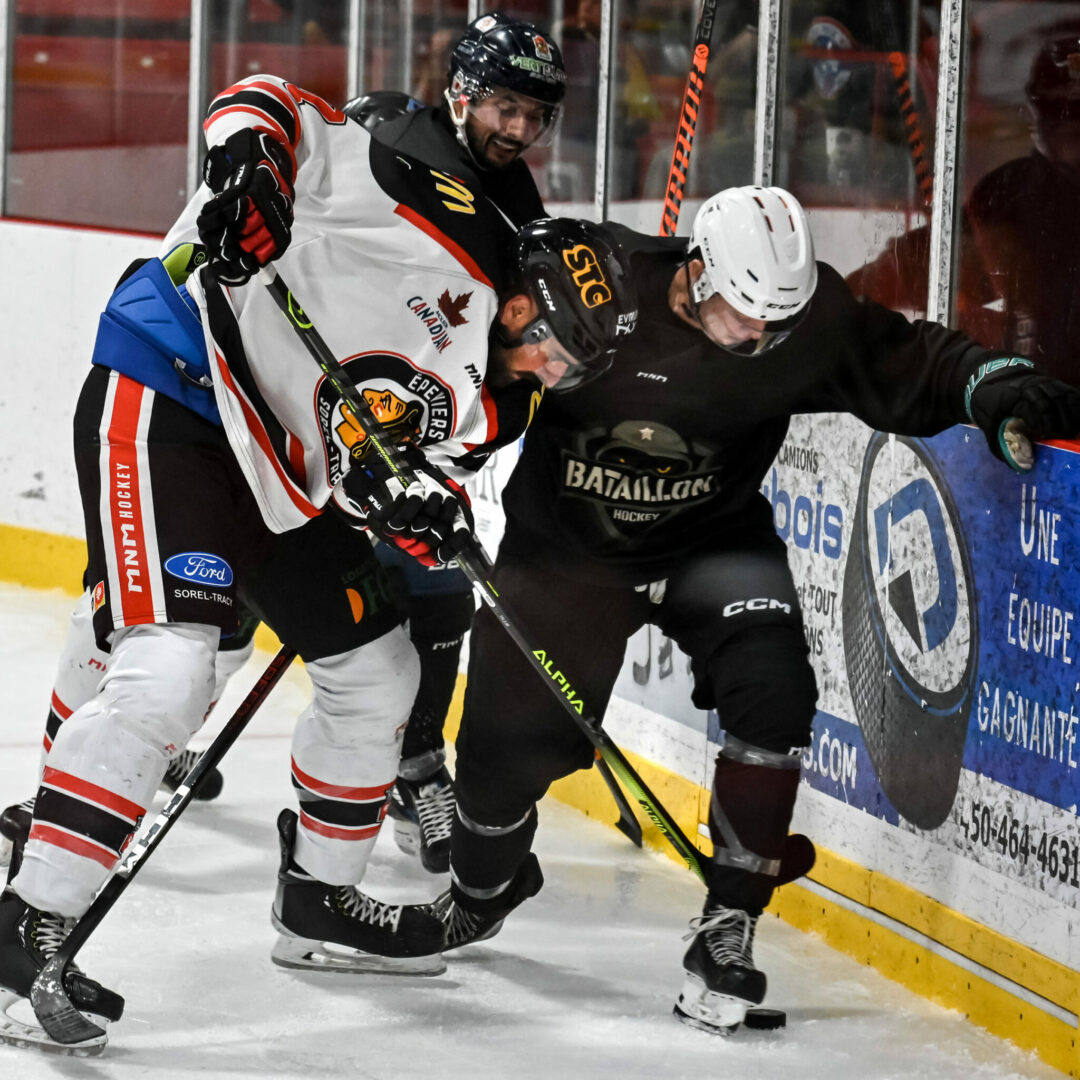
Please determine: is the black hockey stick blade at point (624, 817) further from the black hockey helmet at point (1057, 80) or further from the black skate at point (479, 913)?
the black hockey helmet at point (1057, 80)

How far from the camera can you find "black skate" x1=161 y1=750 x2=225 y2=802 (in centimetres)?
341

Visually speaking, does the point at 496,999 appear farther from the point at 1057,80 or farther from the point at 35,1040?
the point at 1057,80

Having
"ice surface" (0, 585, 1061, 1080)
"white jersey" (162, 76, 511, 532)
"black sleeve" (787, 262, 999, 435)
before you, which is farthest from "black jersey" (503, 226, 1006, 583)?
"ice surface" (0, 585, 1061, 1080)

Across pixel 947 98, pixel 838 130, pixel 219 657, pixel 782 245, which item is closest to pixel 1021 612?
pixel 782 245

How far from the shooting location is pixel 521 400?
2510 millimetres

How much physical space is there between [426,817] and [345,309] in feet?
3.81

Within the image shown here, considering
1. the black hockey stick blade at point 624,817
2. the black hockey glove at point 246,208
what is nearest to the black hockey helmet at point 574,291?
the black hockey glove at point 246,208

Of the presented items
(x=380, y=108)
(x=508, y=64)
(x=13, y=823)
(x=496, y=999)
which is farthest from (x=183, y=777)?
(x=508, y=64)

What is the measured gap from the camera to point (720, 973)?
8.28ft

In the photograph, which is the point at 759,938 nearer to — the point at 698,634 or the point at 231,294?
the point at 698,634

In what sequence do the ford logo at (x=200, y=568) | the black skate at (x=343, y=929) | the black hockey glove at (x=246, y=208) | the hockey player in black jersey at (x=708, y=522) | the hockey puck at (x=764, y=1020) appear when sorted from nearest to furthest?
1. the black hockey glove at (x=246, y=208)
2. the ford logo at (x=200, y=568)
3. the hockey player in black jersey at (x=708, y=522)
4. the hockey puck at (x=764, y=1020)
5. the black skate at (x=343, y=929)

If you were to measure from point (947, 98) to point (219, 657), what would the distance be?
5.08ft

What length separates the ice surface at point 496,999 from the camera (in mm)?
2410

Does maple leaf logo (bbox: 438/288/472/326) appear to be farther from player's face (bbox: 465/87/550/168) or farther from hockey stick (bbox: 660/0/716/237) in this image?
hockey stick (bbox: 660/0/716/237)
